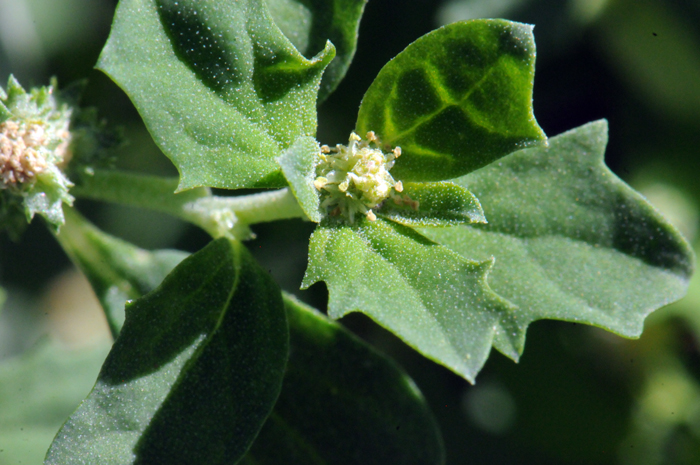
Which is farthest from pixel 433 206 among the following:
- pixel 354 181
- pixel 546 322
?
pixel 546 322

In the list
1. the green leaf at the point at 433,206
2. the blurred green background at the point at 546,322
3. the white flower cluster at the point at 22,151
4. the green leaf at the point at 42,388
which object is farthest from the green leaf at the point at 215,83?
the green leaf at the point at 42,388

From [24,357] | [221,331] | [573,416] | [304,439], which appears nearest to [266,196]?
[221,331]

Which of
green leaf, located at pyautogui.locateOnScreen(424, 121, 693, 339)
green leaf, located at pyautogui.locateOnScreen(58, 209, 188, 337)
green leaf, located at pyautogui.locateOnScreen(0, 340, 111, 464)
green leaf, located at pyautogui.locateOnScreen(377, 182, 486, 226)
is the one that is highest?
green leaf, located at pyautogui.locateOnScreen(377, 182, 486, 226)

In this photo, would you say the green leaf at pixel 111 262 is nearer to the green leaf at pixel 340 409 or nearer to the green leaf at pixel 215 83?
the green leaf at pixel 340 409

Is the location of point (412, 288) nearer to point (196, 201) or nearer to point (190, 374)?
point (190, 374)

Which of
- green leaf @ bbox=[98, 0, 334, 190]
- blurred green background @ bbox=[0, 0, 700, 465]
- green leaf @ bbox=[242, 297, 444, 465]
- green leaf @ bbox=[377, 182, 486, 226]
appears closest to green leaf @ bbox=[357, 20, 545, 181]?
green leaf @ bbox=[377, 182, 486, 226]

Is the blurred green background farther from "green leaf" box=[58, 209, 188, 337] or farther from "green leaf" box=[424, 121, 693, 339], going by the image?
"green leaf" box=[424, 121, 693, 339]
